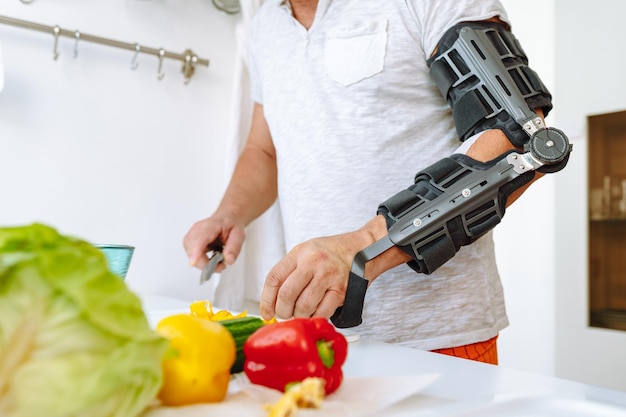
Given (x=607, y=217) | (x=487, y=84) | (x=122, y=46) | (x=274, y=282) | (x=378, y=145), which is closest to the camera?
(x=274, y=282)

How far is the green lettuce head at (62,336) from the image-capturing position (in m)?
0.34

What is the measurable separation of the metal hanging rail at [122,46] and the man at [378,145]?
46 centimetres

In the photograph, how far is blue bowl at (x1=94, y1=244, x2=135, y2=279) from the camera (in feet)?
2.86

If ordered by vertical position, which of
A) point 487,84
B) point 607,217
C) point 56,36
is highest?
point 56,36

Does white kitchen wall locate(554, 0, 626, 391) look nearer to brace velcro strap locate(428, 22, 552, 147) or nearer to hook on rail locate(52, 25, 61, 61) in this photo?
brace velcro strap locate(428, 22, 552, 147)

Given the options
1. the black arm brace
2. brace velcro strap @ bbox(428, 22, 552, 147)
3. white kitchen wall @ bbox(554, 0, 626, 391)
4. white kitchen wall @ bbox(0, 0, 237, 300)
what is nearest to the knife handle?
the black arm brace

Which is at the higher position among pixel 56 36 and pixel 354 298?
pixel 56 36

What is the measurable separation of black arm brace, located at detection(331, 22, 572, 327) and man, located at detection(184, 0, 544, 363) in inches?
1.6

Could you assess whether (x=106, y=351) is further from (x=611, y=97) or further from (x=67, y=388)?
(x=611, y=97)

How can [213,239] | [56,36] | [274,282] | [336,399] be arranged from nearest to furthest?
[336,399] < [274,282] < [213,239] < [56,36]

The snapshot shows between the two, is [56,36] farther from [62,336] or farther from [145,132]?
[62,336]

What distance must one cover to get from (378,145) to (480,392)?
20.5 inches

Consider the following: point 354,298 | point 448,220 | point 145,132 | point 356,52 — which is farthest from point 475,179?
point 145,132

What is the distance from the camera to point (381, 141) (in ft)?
3.26
